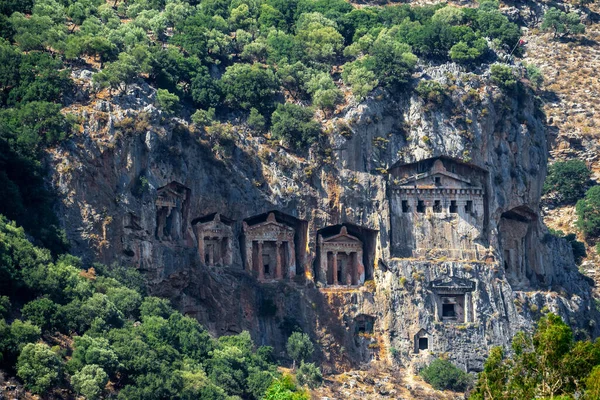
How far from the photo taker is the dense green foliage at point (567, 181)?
474 ft

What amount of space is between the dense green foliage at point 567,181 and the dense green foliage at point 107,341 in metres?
47.1

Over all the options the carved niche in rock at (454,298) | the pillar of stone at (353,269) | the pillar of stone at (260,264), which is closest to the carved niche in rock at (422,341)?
the carved niche in rock at (454,298)

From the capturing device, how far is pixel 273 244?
370ft

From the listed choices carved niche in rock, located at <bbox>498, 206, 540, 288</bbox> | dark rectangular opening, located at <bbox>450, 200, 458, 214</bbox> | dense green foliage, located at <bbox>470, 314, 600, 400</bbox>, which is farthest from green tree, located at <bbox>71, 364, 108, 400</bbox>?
carved niche in rock, located at <bbox>498, 206, 540, 288</bbox>

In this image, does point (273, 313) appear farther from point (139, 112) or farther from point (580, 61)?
point (580, 61)

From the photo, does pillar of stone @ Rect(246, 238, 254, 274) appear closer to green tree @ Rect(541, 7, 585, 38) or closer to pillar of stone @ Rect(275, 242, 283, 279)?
pillar of stone @ Rect(275, 242, 283, 279)

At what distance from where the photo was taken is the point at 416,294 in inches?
4429

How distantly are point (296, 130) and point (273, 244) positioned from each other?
7613 mm

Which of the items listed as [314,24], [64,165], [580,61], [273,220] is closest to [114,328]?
[64,165]

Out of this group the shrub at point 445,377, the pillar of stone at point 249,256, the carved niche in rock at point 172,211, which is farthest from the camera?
the pillar of stone at point 249,256

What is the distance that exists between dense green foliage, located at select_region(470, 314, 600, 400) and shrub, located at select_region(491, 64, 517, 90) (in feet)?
160

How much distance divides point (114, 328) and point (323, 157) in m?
22.7

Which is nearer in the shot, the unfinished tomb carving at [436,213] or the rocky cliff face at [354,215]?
the rocky cliff face at [354,215]

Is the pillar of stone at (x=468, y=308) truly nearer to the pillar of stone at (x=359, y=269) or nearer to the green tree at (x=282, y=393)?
the pillar of stone at (x=359, y=269)
